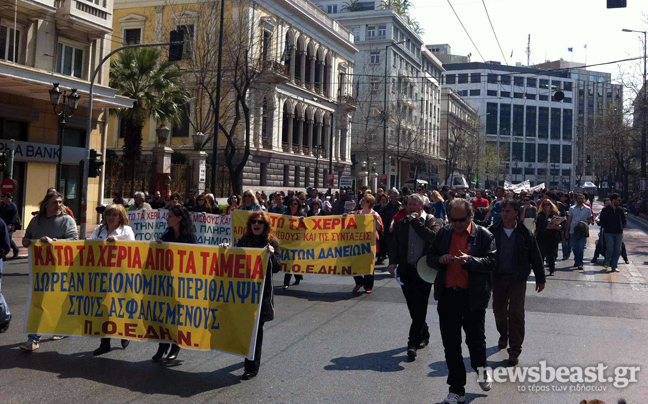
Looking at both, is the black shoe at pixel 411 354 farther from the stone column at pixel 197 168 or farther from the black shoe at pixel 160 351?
the stone column at pixel 197 168

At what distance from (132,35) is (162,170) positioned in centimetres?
1367

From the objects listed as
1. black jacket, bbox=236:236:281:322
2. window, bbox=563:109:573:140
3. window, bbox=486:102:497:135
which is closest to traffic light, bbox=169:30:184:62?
black jacket, bbox=236:236:281:322

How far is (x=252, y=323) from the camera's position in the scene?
577 centimetres

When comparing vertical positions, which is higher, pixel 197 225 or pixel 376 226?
pixel 376 226

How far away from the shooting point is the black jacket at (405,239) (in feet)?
22.4

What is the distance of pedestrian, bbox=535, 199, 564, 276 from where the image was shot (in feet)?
44.6

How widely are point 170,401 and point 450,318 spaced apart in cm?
243

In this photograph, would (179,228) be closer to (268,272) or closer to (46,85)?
(268,272)

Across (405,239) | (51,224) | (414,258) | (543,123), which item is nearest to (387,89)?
(405,239)

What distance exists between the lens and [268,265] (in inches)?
235

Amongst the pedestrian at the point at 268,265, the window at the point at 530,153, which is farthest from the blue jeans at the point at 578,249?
the window at the point at 530,153

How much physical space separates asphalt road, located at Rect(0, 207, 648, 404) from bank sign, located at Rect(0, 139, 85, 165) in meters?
13.2

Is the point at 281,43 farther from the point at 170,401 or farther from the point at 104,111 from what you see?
the point at 170,401

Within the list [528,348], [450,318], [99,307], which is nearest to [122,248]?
[99,307]
